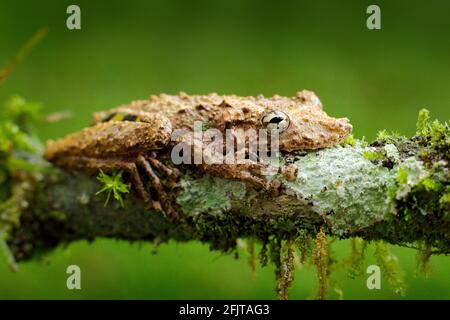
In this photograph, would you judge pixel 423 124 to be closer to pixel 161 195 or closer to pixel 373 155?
pixel 373 155

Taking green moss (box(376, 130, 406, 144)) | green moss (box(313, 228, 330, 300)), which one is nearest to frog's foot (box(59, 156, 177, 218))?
green moss (box(313, 228, 330, 300))

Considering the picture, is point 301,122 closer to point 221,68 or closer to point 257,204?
point 257,204

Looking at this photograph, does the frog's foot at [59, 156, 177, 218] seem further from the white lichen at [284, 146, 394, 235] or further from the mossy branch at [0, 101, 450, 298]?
the white lichen at [284, 146, 394, 235]

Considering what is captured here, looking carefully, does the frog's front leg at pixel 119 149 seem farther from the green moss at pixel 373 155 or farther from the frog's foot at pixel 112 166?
the green moss at pixel 373 155

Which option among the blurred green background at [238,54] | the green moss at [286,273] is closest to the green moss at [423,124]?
the green moss at [286,273]

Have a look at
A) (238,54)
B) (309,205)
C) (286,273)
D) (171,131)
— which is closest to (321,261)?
(286,273)

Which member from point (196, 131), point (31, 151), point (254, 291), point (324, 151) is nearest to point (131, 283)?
point (254, 291)
